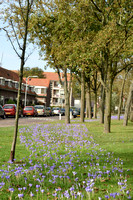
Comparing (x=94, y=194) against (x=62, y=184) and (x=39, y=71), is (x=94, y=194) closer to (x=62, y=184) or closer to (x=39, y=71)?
(x=62, y=184)

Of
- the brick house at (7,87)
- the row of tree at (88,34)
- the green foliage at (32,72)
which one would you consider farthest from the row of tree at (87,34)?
the green foliage at (32,72)

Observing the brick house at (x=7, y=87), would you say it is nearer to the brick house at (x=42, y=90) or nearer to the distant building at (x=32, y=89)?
the distant building at (x=32, y=89)

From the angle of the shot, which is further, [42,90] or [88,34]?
[42,90]

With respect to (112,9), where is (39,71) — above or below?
above

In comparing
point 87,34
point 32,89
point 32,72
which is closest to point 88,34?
point 87,34

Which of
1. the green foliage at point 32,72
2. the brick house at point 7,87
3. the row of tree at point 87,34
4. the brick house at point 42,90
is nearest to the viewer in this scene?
the row of tree at point 87,34

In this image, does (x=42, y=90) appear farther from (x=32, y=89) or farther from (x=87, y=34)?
(x=87, y=34)

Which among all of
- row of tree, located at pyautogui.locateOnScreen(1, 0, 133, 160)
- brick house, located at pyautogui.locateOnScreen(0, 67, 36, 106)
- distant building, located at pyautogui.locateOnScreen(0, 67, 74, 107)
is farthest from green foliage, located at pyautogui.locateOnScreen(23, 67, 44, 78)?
row of tree, located at pyautogui.locateOnScreen(1, 0, 133, 160)

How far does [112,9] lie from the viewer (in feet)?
49.3

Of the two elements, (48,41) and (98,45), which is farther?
(48,41)

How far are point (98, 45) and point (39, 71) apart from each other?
251 feet

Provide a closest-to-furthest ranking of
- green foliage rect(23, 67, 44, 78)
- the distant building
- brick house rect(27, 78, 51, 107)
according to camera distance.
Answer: the distant building → brick house rect(27, 78, 51, 107) → green foliage rect(23, 67, 44, 78)

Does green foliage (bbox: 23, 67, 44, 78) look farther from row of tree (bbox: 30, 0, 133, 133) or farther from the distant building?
row of tree (bbox: 30, 0, 133, 133)

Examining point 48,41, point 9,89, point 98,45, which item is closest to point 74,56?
point 98,45
